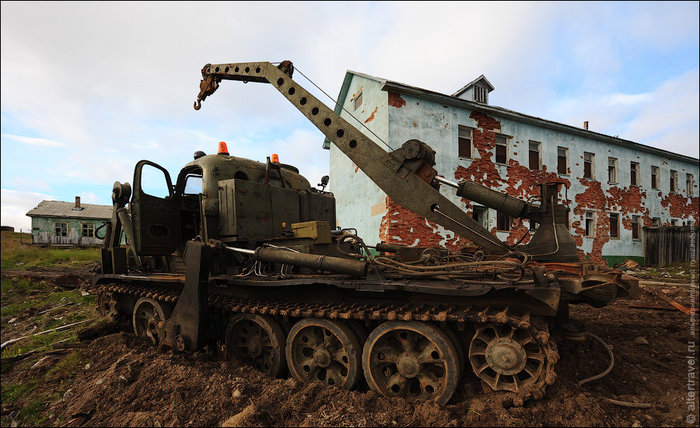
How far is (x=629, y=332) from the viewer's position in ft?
17.9

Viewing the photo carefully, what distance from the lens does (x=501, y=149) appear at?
655 inches

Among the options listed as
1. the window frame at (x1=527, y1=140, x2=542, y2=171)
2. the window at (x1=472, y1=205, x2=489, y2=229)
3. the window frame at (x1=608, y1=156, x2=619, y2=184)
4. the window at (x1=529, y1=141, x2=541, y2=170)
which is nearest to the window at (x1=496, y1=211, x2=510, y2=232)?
the window at (x1=472, y1=205, x2=489, y2=229)

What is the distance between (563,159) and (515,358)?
18.6 m

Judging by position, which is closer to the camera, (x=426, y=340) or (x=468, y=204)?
(x=426, y=340)

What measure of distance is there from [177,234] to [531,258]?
543 centimetres

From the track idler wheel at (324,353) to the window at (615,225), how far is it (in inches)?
850

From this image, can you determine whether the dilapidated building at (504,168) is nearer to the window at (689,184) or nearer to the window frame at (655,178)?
the window frame at (655,178)

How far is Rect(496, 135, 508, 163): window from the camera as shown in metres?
16.5

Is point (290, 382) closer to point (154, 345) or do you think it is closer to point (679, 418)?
point (154, 345)

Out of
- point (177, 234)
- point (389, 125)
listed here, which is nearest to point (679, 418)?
point (177, 234)

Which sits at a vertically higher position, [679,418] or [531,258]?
[531,258]

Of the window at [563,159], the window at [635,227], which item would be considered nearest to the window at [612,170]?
the window at [635,227]

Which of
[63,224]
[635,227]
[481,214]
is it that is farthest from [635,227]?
[63,224]

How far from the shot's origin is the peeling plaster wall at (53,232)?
119 feet
